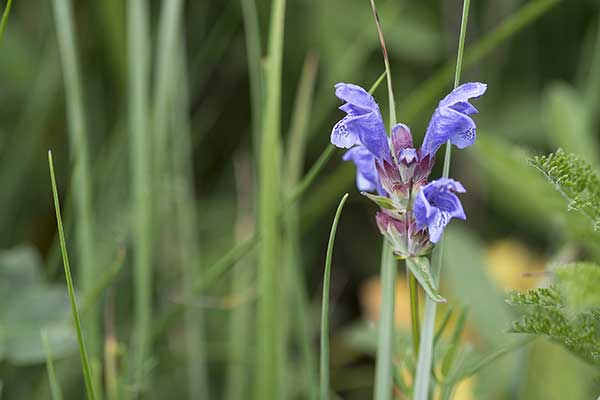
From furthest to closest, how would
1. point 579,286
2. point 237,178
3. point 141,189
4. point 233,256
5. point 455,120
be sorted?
1. point 237,178
2. point 141,189
3. point 233,256
4. point 455,120
5. point 579,286

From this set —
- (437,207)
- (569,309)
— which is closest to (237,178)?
(437,207)

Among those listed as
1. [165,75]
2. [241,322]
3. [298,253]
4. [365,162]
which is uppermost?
[165,75]

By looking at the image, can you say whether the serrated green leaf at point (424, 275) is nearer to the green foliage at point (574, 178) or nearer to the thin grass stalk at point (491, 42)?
the green foliage at point (574, 178)

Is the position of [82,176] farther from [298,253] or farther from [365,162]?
Result: [365,162]

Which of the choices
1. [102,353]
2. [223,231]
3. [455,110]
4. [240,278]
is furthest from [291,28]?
[455,110]

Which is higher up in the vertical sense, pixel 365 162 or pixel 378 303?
pixel 365 162

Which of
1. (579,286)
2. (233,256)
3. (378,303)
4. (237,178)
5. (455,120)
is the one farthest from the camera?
(237,178)
